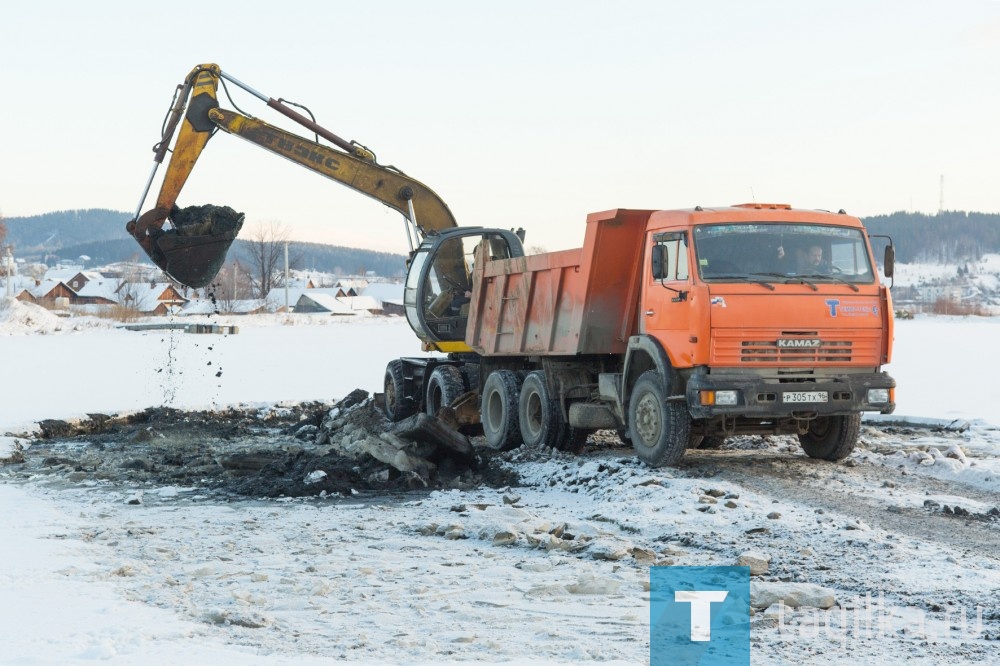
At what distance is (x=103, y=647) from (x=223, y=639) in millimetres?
653

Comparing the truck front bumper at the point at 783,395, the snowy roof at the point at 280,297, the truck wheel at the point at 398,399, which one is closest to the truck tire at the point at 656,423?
the truck front bumper at the point at 783,395

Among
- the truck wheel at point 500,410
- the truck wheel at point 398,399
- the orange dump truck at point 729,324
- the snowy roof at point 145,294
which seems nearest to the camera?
the orange dump truck at point 729,324

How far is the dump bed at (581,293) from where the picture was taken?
13039 millimetres

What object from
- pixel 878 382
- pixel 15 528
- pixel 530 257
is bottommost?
pixel 15 528

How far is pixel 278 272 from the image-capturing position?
11706 centimetres

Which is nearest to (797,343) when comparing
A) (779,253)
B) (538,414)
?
(779,253)

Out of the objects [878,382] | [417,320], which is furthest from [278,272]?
[878,382]

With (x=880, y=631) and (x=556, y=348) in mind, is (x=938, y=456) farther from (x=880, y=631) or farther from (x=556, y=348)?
(x=880, y=631)

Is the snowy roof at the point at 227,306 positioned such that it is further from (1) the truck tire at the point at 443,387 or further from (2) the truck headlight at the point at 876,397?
(2) the truck headlight at the point at 876,397

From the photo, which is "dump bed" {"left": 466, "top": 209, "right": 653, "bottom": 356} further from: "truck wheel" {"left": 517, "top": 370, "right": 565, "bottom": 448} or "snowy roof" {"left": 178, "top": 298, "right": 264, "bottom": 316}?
"snowy roof" {"left": 178, "top": 298, "right": 264, "bottom": 316}

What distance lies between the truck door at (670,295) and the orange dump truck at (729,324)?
0.06 ft

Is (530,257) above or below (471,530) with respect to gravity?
above

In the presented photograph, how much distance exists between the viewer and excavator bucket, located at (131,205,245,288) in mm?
16094

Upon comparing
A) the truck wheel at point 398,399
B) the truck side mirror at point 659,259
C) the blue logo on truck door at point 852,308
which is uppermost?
the truck side mirror at point 659,259
